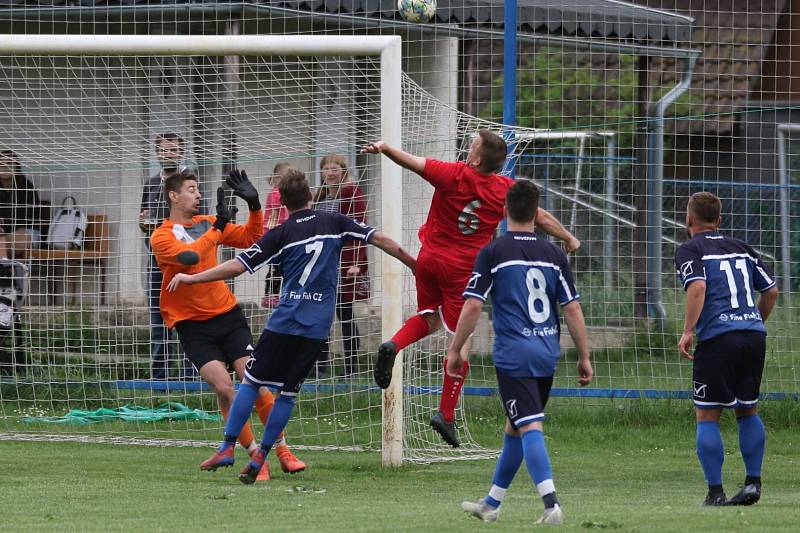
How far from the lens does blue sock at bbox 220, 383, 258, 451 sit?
8734 mm

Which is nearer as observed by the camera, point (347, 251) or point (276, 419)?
point (276, 419)

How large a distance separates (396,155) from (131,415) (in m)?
4.56

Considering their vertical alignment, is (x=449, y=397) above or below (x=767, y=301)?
below

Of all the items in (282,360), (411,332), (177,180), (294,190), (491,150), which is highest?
(491,150)

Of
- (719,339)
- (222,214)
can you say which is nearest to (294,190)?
(222,214)

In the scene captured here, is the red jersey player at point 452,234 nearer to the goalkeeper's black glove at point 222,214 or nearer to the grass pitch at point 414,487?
the grass pitch at point 414,487

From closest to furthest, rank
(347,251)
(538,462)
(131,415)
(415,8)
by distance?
(538,462) → (415,8) → (347,251) → (131,415)

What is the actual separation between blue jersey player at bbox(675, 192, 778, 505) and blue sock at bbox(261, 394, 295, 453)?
260 centimetres

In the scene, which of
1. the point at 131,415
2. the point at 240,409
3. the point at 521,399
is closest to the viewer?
the point at 521,399

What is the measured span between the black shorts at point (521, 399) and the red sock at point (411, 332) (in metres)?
2.12

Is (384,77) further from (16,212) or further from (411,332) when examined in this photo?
(16,212)

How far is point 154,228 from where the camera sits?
11734mm

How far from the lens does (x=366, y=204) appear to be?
35.1 feet

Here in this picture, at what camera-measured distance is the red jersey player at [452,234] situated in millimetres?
8664
